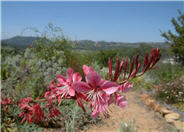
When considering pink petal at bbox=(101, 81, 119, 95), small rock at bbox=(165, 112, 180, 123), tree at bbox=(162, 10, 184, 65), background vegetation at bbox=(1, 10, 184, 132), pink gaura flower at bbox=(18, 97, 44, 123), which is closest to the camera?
pink petal at bbox=(101, 81, 119, 95)

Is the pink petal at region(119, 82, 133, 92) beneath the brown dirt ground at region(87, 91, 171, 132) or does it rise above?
above

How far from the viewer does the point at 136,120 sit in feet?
10.5

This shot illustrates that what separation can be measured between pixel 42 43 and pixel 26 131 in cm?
341

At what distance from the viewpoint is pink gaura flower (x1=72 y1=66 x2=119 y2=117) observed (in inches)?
24.0

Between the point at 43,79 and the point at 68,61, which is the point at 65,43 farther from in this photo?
the point at 43,79

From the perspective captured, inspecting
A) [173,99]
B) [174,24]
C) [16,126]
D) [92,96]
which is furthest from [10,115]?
[174,24]

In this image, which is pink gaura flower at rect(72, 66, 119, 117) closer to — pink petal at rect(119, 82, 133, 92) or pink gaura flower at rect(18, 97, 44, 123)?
pink petal at rect(119, 82, 133, 92)

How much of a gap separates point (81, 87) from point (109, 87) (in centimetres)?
11

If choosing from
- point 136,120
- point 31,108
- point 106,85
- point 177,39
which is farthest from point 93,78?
point 177,39

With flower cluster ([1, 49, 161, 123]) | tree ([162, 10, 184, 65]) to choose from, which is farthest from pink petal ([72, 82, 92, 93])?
tree ([162, 10, 184, 65])

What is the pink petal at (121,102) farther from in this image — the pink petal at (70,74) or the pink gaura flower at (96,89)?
the pink petal at (70,74)

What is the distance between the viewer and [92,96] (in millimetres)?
675

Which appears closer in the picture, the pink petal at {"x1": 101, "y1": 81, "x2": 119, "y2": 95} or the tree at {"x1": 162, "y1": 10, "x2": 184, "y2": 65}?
the pink petal at {"x1": 101, "y1": 81, "x2": 119, "y2": 95}

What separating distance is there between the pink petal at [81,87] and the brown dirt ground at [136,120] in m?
2.16
